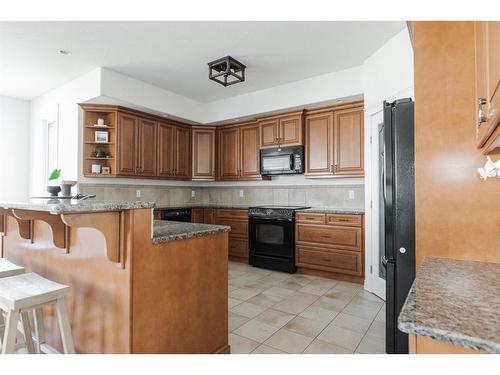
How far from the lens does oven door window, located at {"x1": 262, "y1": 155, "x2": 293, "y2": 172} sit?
4230 millimetres

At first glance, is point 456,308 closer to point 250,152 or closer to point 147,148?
point 250,152

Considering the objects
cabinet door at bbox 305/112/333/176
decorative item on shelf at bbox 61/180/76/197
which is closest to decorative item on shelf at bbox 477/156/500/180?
decorative item on shelf at bbox 61/180/76/197

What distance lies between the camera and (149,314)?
147cm

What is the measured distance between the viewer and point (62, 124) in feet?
13.7

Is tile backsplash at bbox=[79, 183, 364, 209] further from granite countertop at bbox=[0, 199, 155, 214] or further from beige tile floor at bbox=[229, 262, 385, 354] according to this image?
granite countertop at bbox=[0, 199, 155, 214]

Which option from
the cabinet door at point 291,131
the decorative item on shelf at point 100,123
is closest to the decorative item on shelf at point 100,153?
the decorative item on shelf at point 100,123

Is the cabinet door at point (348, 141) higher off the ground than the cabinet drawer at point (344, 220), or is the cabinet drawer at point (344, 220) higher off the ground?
the cabinet door at point (348, 141)

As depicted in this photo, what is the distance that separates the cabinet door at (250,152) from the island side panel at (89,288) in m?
3.15

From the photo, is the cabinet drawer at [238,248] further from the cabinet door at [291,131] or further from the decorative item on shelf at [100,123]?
the decorative item on shelf at [100,123]

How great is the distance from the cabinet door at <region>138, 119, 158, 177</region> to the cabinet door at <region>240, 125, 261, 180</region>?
141 cm

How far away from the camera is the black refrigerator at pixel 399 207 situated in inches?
65.3

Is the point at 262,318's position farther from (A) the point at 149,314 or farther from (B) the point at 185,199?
(B) the point at 185,199
